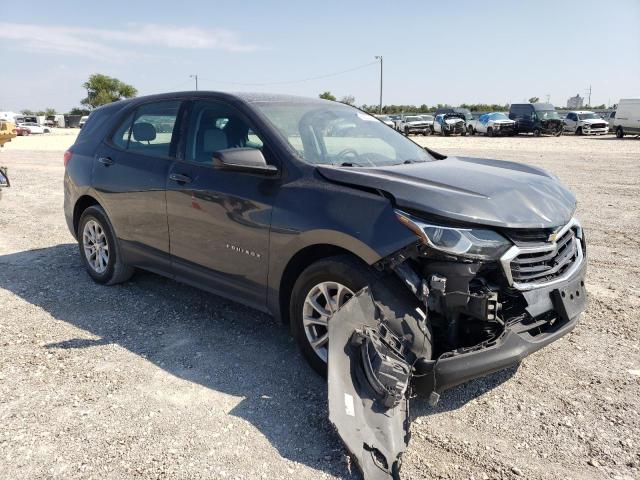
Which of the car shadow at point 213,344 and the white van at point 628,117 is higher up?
the white van at point 628,117

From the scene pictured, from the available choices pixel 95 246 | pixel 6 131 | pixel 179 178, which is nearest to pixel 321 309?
pixel 179 178

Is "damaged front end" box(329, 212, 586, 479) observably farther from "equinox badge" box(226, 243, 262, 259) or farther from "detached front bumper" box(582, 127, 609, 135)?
"detached front bumper" box(582, 127, 609, 135)

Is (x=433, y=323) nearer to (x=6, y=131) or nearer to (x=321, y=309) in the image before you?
(x=321, y=309)

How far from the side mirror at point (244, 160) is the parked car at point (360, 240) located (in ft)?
0.03

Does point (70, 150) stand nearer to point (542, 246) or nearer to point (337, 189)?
point (337, 189)

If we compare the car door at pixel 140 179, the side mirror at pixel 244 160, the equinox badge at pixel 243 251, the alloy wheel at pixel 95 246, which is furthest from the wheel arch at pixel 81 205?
the side mirror at pixel 244 160

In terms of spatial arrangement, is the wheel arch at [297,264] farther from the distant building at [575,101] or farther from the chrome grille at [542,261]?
the distant building at [575,101]

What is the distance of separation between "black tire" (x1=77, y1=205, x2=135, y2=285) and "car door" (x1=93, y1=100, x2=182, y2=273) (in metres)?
0.15

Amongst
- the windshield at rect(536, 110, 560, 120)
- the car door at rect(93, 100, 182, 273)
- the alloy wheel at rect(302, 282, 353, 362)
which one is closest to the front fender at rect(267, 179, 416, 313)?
the alloy wheel at rect(302, 282, 353, 362)

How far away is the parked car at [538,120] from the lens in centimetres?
3409

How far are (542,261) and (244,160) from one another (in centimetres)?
195

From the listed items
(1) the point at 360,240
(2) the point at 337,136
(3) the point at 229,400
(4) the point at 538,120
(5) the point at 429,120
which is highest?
(5) the point at 429,120

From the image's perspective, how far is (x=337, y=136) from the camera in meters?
4.18

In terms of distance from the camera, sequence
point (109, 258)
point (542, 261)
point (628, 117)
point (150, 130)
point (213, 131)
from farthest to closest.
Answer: point (628, 117), point (109, 258), point (150, 130), point (213, 131), point (542, 261)
